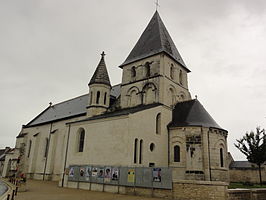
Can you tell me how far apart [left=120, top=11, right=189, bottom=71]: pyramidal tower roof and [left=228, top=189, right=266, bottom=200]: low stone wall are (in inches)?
674

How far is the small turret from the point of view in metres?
Result: 27.3

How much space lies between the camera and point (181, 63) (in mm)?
29188

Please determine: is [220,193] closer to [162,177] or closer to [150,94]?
[162,177]

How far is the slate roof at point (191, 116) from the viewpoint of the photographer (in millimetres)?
21578

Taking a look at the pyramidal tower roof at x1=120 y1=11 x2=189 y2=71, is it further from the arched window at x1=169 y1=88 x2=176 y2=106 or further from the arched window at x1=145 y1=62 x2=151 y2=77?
the arched window at x1=169 y1=88 x2=176 y2=106

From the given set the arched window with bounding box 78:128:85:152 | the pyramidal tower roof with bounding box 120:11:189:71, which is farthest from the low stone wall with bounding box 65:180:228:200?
the pyramidal tower roof with bounding box 120:11:189:71

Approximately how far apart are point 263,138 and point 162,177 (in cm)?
1514

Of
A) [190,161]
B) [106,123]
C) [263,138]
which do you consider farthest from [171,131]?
[263,138]

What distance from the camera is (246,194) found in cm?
1366

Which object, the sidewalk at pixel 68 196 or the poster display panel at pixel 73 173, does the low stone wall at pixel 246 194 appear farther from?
the poster display panel at pixel 73 173

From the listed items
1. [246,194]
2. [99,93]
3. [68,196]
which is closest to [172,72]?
[99,93]

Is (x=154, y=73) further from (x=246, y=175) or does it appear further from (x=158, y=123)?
(x=246, y=175)

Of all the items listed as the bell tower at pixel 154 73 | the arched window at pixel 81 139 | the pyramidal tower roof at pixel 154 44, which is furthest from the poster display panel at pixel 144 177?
the pyramidal tower roof at pixel 154 44

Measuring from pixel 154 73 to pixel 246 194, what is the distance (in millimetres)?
15737
